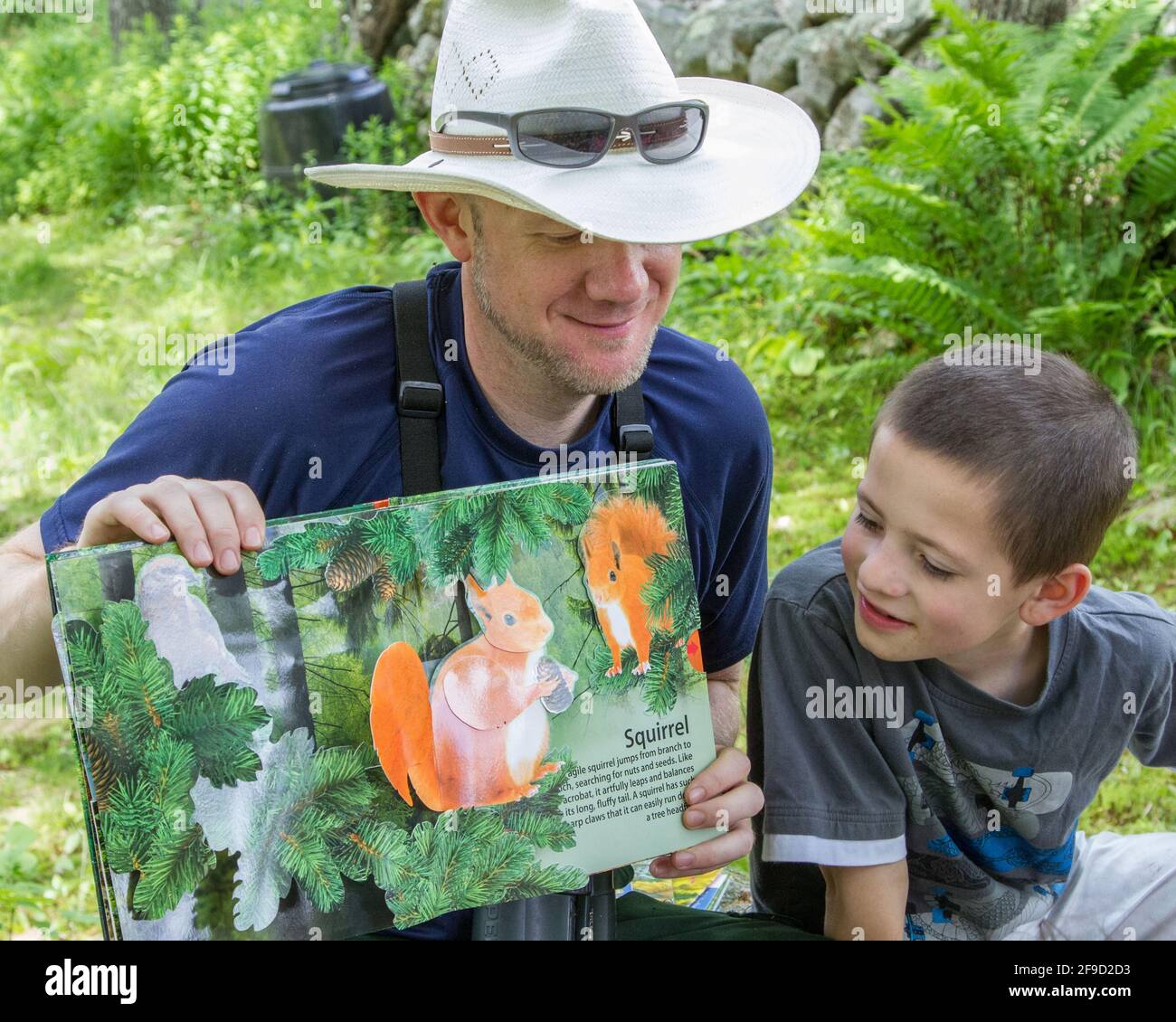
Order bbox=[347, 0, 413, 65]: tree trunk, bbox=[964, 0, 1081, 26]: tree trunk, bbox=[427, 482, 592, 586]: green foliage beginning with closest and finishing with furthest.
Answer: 1. bbox=[427, 482, 592, 586]: green foliage
2. bbox=[964, 0, 1081, 26]: tree trunk
3. bbox=[347, 0, 413, 65]: tree trunk

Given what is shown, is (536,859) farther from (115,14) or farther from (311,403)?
(115,14)

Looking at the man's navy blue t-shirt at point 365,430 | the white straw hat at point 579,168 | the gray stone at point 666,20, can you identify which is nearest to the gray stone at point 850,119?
the gray stone at point 666,20

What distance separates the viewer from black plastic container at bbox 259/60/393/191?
862 centimetres

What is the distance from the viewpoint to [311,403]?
2330 millimetres

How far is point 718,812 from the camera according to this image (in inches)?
79.2

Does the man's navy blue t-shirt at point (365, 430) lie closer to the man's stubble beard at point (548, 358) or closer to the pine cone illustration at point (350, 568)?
the man's stubble beard at point (548, 358)

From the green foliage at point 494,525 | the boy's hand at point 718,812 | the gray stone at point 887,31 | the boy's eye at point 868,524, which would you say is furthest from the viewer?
the gray stone at point 887,31

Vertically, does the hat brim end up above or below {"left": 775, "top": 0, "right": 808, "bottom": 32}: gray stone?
below

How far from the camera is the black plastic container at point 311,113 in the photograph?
862 cm

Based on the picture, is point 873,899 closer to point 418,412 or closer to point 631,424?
point 631,424

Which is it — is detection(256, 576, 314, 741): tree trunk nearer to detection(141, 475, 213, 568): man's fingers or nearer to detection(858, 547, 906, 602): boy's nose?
detection(141, 475, 213, 568): man's fingers

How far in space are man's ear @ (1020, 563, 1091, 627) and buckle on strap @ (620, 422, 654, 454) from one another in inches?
29.9

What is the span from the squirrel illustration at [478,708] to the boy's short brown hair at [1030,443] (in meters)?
0.80

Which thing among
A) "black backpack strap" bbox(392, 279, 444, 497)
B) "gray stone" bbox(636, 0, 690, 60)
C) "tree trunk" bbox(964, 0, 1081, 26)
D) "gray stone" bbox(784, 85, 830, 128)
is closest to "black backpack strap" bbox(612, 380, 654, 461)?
"black backpack strap" bbox(392, 279, 444, 497)
